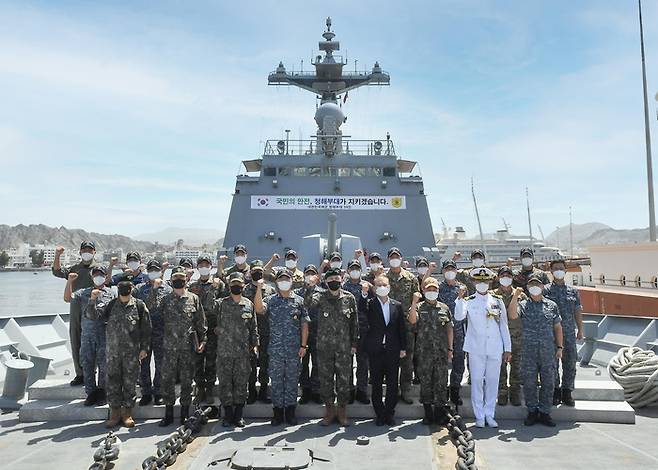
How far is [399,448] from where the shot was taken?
12.8ft

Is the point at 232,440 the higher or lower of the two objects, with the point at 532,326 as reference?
lower

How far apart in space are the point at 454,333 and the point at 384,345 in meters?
1.03

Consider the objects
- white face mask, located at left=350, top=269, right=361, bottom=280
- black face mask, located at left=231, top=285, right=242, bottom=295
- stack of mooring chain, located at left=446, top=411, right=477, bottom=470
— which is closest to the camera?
stack of mooring chain, located at left=446, top=411, right=477, bottom=470

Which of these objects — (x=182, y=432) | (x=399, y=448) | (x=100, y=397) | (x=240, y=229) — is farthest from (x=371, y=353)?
(x=240, y=229)

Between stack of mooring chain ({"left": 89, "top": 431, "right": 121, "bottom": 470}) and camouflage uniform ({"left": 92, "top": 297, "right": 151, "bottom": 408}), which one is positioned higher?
camouflage uniform ({"left": 92, "top": 297, "right": 151, "bottom": 408})

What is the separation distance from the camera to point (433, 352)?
4574 mm

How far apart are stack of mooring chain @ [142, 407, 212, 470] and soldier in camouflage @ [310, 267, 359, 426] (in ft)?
3.51

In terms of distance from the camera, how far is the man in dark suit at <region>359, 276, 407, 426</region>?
446 centimetres

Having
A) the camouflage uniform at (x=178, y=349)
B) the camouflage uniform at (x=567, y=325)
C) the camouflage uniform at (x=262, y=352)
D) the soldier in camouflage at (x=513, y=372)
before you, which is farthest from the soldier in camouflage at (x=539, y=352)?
the camouflage uniform at (x=178, y=349)

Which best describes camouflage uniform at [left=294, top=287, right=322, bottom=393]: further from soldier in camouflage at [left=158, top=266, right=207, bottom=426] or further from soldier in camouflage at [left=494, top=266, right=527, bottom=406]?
soldier in camouflage at [left=494, top=266, right=527, bottom=406]

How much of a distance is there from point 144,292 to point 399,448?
289 cm

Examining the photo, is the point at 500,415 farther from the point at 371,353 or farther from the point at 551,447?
the point at 371,353

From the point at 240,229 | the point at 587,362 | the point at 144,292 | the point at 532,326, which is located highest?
the point at 240,229

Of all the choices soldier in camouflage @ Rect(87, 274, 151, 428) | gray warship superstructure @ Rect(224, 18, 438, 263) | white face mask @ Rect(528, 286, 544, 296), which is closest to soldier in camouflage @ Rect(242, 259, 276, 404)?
soldier in camouflage @ Rect(87, 274, 151, 428)
